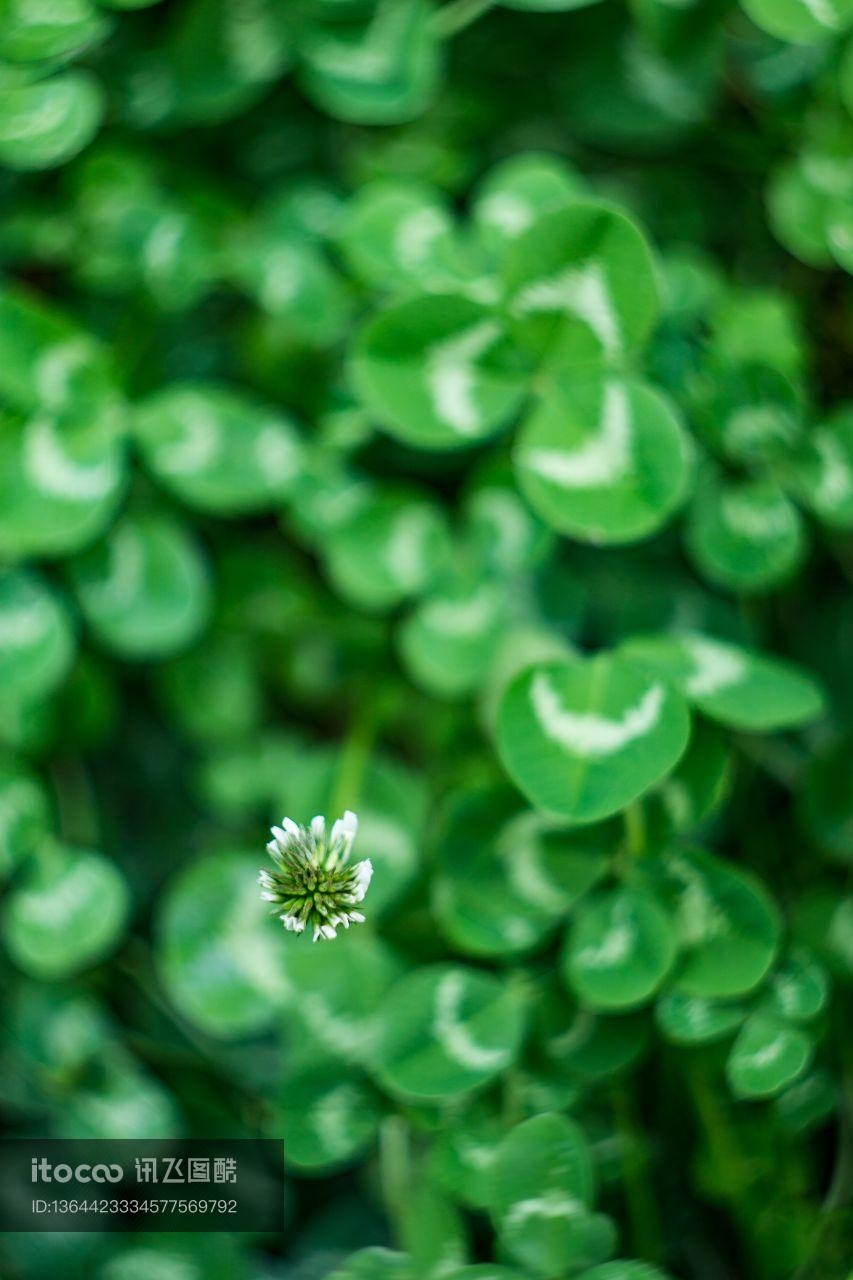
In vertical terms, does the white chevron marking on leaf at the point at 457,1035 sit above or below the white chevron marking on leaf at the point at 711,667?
below

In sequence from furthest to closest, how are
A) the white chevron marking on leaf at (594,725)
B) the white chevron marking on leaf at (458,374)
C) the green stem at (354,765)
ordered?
the green stem at (354,765)
the white chevron marking on leaf at (458,374)
the white chevron marking on leaf at (594,725)

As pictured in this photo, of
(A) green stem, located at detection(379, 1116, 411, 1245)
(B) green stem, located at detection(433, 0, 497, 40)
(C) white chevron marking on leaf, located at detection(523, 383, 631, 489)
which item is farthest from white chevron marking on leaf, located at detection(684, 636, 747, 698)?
(B) green stem, located at detection(433, 0, 497, 40)

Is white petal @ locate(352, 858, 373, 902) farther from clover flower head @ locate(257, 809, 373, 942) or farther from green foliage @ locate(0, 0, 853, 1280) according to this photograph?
green foliage @ locate(0, 0, 853, 1280)

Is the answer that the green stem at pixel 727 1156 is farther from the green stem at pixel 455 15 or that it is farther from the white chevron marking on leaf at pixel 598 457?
the green stem at pixel 455 15

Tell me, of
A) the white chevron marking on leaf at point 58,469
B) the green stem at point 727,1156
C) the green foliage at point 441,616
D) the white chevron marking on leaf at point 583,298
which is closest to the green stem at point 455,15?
the green foliage at point 441,616

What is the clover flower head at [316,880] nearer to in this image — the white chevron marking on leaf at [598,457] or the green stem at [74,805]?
the white chevron marking on leaf at [598,457]

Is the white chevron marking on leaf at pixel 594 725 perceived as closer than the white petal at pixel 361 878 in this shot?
No

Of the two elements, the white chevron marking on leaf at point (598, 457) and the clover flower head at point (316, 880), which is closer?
the clover flower head at point (316, 880)

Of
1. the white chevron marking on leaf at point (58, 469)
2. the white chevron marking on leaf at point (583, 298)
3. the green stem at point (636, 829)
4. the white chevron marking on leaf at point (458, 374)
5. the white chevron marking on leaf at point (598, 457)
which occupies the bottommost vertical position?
the green stem at point (636, 829)

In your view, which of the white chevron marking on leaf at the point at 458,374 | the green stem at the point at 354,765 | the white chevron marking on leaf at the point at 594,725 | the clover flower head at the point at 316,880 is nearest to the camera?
the clover flower head at the point at 316,880

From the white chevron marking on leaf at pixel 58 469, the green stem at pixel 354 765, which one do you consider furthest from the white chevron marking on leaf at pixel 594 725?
the white chevron marking on leaf at pixel 58 469
